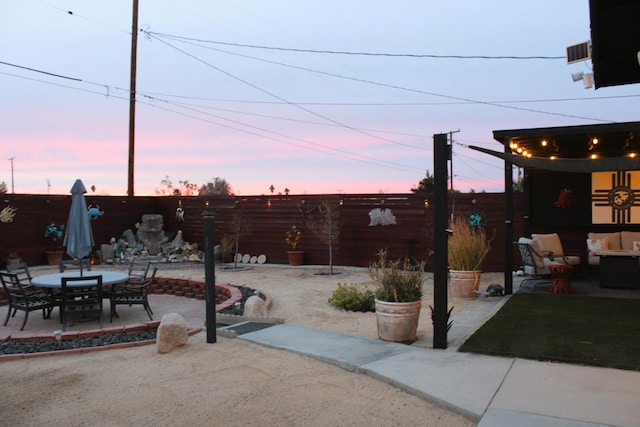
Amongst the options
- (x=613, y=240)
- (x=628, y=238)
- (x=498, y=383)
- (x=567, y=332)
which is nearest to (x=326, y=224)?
(x=613, y=240)

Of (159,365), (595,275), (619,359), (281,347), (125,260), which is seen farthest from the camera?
(125,260)

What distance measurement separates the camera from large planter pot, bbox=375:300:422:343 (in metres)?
5.07

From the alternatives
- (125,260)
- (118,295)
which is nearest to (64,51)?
(125,260)

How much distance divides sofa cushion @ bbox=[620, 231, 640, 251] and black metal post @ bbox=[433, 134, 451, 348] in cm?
608

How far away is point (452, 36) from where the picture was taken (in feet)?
45.7

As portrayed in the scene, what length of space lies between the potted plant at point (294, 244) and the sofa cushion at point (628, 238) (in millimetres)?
7130

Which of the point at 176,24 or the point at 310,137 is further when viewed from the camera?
the point at 310,137

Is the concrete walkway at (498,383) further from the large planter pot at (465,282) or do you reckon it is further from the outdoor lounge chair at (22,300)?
the outdoor lounge chair at (22,300)

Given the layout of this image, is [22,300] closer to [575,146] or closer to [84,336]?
[84,336]

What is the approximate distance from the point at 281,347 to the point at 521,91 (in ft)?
51.6

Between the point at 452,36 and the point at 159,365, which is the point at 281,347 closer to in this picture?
the point at 159,365

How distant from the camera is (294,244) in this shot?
13.1 metres

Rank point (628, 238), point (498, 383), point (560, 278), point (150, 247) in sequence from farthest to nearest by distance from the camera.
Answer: point (150, 247), point (628, 238), point (560, 278), point (498, 383)

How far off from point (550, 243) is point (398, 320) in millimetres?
5611
